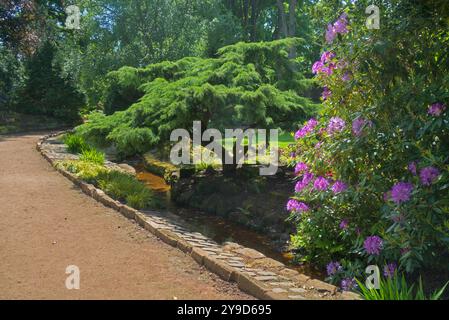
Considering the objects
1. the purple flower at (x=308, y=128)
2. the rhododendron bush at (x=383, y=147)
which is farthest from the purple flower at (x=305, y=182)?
the purple flower at (x=308, y=128)

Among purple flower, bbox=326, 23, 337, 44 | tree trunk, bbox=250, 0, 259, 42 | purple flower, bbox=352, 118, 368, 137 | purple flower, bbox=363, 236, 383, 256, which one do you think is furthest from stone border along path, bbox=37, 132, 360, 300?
tree trunk, bbox=250, 0, 259, 42

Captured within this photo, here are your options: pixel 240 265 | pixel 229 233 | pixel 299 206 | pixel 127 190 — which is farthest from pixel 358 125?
pixel 127 190

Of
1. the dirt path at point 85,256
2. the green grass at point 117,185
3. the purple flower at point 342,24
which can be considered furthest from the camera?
the green grass at point 117,185

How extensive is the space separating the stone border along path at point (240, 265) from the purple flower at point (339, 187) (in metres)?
1.03

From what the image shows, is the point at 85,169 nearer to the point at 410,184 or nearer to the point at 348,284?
the point at 348,284

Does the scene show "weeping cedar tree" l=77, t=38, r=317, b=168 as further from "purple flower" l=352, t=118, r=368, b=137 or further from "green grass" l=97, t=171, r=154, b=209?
"purple flower" l=352, t=118, r=368, b=137

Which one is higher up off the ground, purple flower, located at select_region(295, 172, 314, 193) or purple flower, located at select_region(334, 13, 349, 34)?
purple flower, located at select_region(334, 13, 349, 34)

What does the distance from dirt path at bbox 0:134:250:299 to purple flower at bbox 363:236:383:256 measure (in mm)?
1437

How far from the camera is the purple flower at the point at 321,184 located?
6.02 meters

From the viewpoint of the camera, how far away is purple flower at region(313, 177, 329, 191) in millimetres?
6023

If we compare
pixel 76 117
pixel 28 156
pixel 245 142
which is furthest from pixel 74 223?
pixel 76 117

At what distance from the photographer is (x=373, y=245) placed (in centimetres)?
516

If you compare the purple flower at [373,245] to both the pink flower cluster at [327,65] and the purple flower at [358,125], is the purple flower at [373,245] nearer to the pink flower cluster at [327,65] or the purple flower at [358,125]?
the purple flower at [358,125]

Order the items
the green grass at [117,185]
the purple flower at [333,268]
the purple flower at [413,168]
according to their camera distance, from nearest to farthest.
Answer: the purple flower at [413,168]
the purple flower at [333,268]
the green grass at [117,185]
